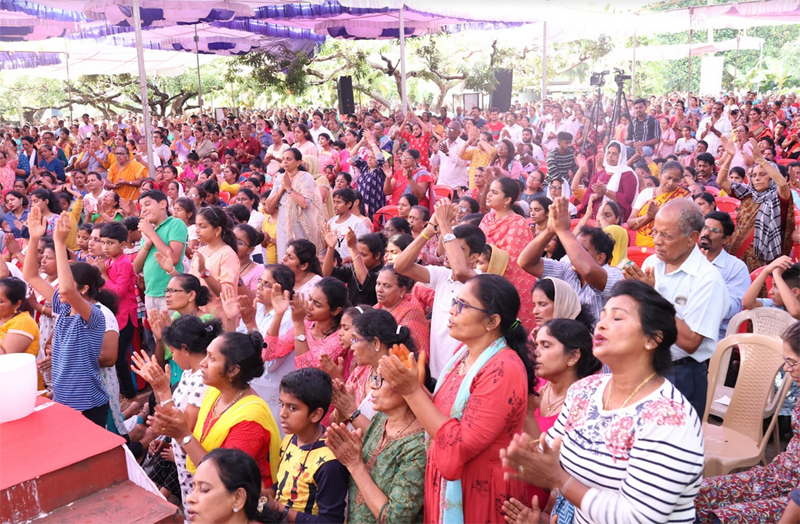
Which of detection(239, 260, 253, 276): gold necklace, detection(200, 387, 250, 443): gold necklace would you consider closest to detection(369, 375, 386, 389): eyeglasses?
→ detection(200, 387, 250, 443): gold necklace

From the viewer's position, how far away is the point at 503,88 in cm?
1695

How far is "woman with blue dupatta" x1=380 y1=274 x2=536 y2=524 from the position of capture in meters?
1.99

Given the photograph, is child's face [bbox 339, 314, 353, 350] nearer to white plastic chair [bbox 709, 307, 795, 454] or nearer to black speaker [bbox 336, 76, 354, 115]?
white plastic chair [bbox 709, 307, 795, 454]

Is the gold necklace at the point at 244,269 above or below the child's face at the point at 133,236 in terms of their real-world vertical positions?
below

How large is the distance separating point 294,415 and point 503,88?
15610 millimetres

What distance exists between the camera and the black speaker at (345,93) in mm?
13766

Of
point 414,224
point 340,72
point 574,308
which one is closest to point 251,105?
point 340,72

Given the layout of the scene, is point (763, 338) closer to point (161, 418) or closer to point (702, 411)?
point (702, 411)

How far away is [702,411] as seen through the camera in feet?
9.54

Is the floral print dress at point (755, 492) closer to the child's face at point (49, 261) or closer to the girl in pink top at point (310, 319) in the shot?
the girl in pink top at point (310, 319)

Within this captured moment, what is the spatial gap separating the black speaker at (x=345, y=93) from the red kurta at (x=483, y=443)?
1228 cm

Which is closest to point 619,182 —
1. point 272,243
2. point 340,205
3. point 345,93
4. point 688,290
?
point 340,205

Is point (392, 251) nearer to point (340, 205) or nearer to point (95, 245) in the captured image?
point (340, 205)

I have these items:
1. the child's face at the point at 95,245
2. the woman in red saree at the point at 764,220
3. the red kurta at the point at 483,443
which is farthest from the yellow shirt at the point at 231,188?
the red kurta at the point at 483,443
